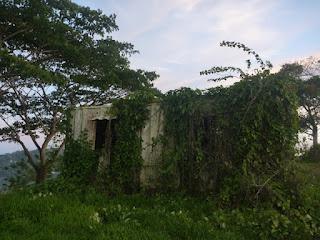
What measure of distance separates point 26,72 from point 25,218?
445 inches

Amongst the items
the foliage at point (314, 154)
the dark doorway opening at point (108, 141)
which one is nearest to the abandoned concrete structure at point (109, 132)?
the dark doorway opening at point (108, 141)

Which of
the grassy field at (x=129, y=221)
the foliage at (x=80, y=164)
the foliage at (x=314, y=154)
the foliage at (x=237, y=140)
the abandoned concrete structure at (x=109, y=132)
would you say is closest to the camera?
the grassy field at (x=129, y=221)

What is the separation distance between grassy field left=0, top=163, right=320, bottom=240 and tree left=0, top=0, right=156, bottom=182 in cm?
779

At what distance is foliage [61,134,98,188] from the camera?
1288 cm

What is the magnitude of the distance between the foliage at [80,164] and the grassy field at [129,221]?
8.25 feet

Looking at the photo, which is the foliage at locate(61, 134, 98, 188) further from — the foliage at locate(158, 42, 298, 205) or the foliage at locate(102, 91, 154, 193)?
the foliage at locate(158, 42, 298, 205)

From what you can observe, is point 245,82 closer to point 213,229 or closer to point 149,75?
point 213,229

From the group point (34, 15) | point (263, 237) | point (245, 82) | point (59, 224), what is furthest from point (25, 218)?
point (34, 15)

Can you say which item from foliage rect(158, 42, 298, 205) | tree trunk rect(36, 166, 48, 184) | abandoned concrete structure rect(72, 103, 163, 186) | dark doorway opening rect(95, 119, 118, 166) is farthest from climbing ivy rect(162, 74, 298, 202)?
tree trunk rect(36, 166, 48, 184)

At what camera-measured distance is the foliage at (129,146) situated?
1229 centimetres

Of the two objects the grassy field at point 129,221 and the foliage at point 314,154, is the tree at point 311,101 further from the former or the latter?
the grassy field at point 129,221

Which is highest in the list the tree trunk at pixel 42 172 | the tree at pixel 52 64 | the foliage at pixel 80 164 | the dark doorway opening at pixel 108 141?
the tree at pixel 52 64

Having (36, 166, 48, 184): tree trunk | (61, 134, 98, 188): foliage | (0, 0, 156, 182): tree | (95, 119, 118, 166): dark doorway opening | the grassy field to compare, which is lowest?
the grassy field

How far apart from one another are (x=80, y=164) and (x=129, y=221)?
495 centimetres
